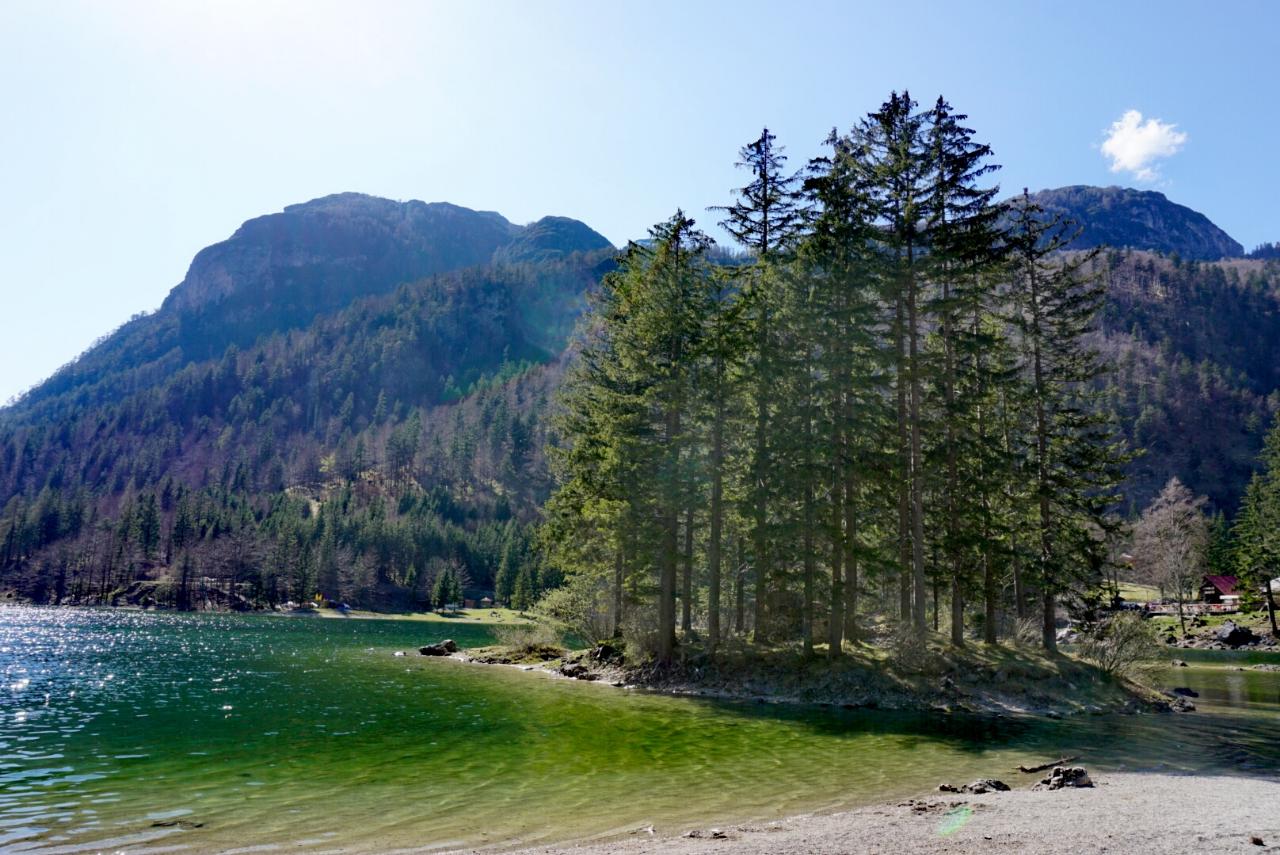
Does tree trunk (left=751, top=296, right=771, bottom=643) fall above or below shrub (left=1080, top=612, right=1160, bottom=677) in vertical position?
above

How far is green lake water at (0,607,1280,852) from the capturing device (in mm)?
11789

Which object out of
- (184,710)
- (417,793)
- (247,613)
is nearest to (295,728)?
(184,710)

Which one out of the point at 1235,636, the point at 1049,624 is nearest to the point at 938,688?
the point at 1049,624

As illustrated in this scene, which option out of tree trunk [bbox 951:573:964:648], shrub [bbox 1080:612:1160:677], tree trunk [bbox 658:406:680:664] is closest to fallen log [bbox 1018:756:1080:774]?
tree trunk [bbox 951:573:964:648]

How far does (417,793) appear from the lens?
13773 millimetres

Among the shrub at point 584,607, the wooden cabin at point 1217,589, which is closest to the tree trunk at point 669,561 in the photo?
the shrub at point 584,607

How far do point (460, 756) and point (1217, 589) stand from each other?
109 metres

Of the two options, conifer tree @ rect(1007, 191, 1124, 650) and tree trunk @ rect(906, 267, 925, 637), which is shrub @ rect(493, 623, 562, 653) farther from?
conifer tree @ rect(1007, 191, 1124, 650)

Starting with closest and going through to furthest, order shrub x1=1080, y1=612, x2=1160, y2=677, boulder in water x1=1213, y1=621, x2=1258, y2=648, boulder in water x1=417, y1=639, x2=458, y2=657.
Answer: shrub x1=1080, y1=612, x2=1160, y2=677, boulder in water x1=417, y1=639, x2=458, y2=657, boulder in water x1=1213, y1=621, x2=1258, y2=648

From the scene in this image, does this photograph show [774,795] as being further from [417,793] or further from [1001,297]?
[1001,297]

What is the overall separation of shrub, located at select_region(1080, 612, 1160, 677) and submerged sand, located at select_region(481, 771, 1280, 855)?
1684 centimetres

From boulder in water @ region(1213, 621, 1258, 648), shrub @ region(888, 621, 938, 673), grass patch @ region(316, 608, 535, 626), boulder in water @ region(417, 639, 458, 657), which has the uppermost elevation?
shrub @ region(888, 621, 938, 673)

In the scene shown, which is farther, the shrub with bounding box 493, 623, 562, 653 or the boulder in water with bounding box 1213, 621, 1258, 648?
the boulder in water with bounding box 1213, 621, 1258, 648

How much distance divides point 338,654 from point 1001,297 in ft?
144
